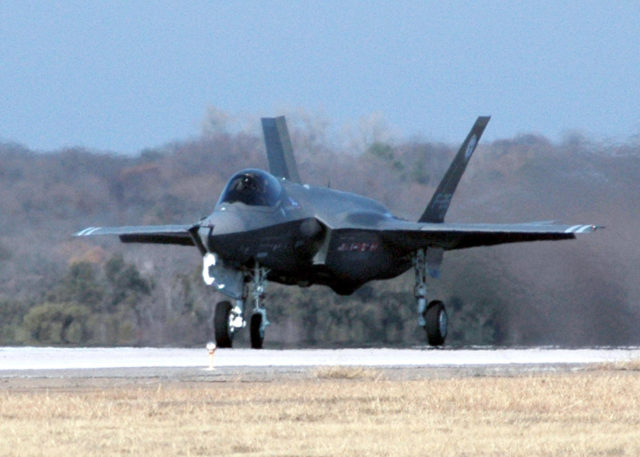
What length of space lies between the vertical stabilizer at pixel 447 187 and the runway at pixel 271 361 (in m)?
6.04

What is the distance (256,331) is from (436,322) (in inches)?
173

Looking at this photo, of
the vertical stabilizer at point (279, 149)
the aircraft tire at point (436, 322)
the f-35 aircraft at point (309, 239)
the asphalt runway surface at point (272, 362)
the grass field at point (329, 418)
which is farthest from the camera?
the vertical stabilizer at point (279, 149)

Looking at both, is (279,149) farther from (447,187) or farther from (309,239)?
(309,239)

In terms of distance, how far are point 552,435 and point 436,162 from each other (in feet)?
95.4

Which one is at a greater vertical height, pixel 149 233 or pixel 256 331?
pixel 149 233

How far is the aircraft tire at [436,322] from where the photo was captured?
3609cm

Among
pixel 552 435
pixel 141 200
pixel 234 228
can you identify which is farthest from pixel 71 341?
pixel 552 435

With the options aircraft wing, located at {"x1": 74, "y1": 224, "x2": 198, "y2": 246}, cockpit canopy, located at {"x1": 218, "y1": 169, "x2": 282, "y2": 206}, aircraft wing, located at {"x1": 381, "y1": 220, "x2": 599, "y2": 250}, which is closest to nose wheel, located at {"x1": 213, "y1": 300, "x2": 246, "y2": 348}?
cockpit canopy, located at {"x1": 218, "y1": 169, "x2": 282, "y2": 206}

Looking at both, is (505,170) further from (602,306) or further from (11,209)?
(11,209)

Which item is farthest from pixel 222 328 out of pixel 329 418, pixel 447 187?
pixel 329 418

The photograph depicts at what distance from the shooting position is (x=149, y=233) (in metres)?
37.2

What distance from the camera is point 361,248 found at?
35.9m

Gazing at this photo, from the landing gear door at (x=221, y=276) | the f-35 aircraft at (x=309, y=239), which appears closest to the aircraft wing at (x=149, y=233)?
the f-35 aircraft at (x=309, y=239)

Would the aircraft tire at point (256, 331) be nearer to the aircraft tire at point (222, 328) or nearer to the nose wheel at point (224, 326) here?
the nose wheel at point (224, 326)
